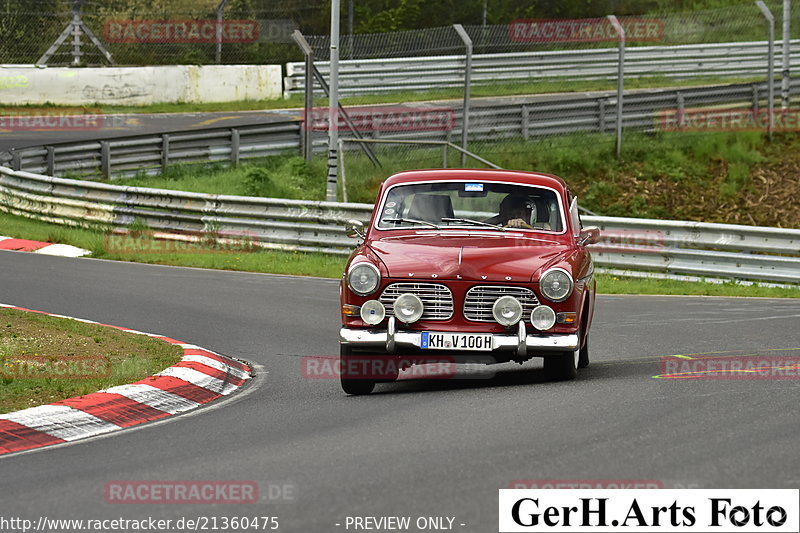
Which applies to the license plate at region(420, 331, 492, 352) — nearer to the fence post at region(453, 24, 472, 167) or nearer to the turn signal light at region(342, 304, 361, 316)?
the turn signal light at region(342, 304, 361, 316)

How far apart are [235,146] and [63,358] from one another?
1700cm

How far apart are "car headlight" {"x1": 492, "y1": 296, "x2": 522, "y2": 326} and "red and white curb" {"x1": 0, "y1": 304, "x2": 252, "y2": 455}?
7.38ft

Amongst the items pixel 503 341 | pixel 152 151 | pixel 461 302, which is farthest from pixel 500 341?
pixel 152 151

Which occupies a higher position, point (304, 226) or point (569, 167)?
point (569, 167)

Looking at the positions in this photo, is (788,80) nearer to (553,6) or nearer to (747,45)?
(747,45)

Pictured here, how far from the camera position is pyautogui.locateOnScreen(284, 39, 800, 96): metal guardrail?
31.0m

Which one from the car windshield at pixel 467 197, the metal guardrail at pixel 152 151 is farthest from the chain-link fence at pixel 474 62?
the car windshield at pixel 467 197

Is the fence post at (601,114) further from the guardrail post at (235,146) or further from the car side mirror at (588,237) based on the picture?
the car side mirror at (588,237)

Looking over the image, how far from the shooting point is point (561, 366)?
945cm

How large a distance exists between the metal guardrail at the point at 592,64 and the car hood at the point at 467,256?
21038 mm

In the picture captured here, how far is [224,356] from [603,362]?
3.41 meters

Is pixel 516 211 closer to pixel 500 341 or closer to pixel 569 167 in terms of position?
pixel 500 341

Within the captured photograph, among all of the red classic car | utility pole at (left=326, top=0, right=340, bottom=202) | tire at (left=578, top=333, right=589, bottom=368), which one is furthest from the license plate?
utility pole at (left=326, top=0, right=340, bottom=202)

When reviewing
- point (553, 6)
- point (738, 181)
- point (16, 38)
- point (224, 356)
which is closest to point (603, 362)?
point (224, 356)
